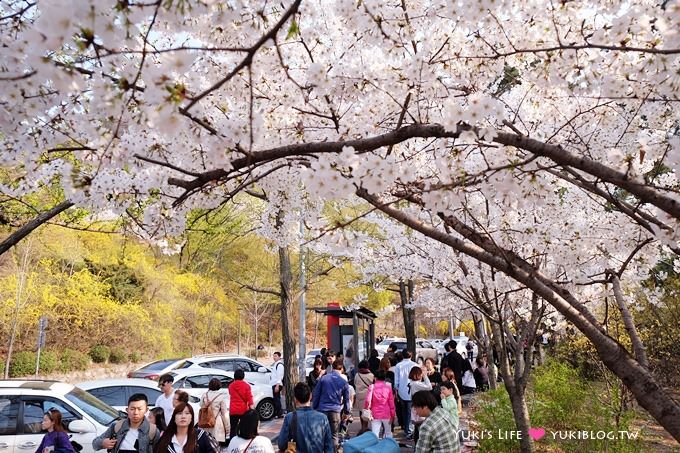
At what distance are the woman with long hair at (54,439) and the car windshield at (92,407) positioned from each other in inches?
74.8

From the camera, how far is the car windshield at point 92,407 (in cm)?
743

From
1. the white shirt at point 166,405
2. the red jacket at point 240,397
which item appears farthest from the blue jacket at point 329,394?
the white shirt at point 166,405

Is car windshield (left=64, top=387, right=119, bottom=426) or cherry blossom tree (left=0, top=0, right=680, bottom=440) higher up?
cherry blossom tree (left=0, top=0, right=680, bottom=440)

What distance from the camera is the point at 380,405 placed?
8562 millimetres

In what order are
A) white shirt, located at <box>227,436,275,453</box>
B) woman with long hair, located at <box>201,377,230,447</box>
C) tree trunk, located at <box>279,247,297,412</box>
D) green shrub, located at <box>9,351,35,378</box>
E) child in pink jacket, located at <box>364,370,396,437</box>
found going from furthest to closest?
green shrub, located at <box>9,351,35,378</box> < tree trunk, located at <box>279,247,297,412</box> < child in pink jacket, located at <box>364,370,396,437</box> < woman with long hair, located at <box>201,377,230,447</box> < white shirt, located at <box>227,436,275,453</box>

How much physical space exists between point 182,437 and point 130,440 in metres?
0.64

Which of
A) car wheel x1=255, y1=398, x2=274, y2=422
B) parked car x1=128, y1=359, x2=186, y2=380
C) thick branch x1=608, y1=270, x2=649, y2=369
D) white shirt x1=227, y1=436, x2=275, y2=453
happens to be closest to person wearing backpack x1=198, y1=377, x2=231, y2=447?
white shirt x1=227, y1=436, x2=275, y2=453

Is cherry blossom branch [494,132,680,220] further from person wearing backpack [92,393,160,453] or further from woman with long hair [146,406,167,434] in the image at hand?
woman with long hair [146,406,167,434]

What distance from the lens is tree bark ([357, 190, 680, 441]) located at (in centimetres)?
277

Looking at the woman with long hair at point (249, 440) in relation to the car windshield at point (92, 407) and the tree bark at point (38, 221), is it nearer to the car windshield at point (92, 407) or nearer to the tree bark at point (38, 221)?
the tree bark at point (38, 221)

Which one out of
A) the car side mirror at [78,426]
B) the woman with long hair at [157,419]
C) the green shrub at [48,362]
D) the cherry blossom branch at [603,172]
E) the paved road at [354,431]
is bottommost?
the paved road at [354,431]

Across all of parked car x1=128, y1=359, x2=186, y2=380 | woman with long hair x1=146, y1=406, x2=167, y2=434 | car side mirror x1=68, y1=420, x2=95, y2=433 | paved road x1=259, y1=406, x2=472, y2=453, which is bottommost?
paved road x1=259, y1=406, x2=472, y2=453

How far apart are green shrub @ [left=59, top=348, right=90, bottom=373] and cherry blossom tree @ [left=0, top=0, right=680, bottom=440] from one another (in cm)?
1731

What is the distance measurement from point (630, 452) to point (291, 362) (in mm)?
6443
